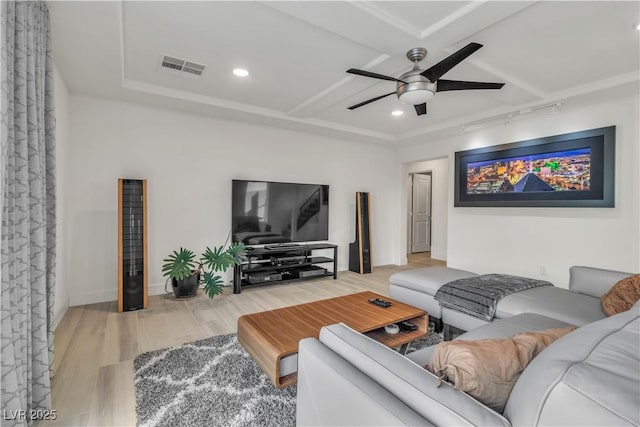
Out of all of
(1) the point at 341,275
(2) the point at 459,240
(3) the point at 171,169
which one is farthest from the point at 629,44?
(3) the point at 171,169

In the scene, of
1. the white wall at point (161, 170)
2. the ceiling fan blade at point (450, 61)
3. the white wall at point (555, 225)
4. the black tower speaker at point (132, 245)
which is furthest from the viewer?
the white wall at point (161, 170)

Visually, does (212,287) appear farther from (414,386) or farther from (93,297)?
(414,386)

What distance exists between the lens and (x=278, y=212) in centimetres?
447

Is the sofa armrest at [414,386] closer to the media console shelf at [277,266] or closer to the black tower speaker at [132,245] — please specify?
the black tower speaker at [132,245]

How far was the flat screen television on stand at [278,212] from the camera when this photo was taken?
4203 millimetres

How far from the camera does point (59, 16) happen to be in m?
2.01

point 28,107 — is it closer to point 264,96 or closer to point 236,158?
point 264,96

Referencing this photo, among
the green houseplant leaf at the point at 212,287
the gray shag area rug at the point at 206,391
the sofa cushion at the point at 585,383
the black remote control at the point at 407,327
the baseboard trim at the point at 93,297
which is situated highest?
the sofa cushion at the point at 585,383

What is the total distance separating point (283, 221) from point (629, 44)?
3988mm

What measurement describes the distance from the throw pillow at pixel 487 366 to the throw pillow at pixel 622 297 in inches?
55.1

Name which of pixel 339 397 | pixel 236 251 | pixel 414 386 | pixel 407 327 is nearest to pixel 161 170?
pixel 236 251

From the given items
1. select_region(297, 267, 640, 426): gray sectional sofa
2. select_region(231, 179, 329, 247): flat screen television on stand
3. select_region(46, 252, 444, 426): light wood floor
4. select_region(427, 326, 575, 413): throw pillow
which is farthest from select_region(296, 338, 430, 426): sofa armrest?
select_region(231, 179, 329, 247): flat screen television on stand

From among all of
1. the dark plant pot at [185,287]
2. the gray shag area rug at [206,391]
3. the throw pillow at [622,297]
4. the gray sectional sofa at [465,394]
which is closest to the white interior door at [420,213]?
the dark plant pot at [185,287]

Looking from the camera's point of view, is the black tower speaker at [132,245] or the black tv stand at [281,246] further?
the black tv stand at [281,246]
